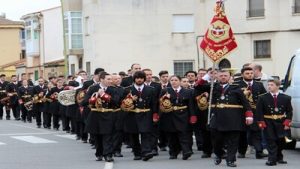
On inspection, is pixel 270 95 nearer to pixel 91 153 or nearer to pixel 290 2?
pixel 91 153

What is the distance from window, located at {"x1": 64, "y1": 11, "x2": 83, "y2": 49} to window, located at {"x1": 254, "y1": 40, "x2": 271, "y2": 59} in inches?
591

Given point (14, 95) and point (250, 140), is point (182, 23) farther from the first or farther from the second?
point (250, 140)

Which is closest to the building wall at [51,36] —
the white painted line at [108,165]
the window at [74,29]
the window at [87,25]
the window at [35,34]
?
the window at [35,34]

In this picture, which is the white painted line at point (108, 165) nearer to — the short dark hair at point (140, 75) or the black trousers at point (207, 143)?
the short dark hair at point (140, 75)

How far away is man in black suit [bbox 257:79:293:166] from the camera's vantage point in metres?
15.2

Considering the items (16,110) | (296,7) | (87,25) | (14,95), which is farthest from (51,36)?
(14,95)

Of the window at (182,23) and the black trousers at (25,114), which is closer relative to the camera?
the black trousers at (25,114)

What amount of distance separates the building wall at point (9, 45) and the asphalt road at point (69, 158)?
3050 inches

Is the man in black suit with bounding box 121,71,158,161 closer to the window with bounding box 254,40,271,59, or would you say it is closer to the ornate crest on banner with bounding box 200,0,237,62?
the ornate crest on banner with bounding box 200,0,237,62

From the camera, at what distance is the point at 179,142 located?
55.1 feet

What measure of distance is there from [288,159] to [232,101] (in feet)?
6.45

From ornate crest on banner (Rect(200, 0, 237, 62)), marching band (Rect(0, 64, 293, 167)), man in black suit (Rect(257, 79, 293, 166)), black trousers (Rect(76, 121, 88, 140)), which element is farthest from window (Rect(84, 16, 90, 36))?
→ man in black suit (Rect(257, 79, 293, 166))

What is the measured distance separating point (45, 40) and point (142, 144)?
63.3m

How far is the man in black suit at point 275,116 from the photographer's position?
15.2 m
